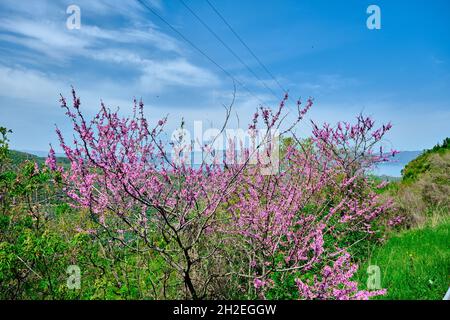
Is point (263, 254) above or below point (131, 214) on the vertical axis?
below

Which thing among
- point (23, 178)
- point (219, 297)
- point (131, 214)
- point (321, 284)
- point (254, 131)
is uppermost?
point (254, 131)

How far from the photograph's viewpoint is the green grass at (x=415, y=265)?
151 inches

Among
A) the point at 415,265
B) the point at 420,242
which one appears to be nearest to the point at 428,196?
the point at 420,242

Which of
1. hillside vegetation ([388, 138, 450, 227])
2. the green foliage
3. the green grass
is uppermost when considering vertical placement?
the green foliage

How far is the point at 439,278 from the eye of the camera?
4020 mm

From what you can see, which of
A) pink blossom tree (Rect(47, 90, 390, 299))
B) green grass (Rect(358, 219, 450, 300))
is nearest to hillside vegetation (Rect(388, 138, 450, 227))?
green grass (Rect(358, 219, 450, 300))

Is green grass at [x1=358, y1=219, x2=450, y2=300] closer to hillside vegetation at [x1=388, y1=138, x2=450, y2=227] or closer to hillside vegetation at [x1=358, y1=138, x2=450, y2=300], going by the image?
hillside vegetation at [x1=358, y1=138, x2=450, y2=300]

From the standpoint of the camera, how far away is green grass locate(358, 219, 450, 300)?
3844mm

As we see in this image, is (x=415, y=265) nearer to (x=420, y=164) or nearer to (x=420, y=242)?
(x=420, y=242)

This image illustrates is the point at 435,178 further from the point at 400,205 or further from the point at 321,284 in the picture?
the point at 321,284

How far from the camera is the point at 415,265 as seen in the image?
179 inches

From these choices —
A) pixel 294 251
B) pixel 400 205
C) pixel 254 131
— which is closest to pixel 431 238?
pixel 400 205
